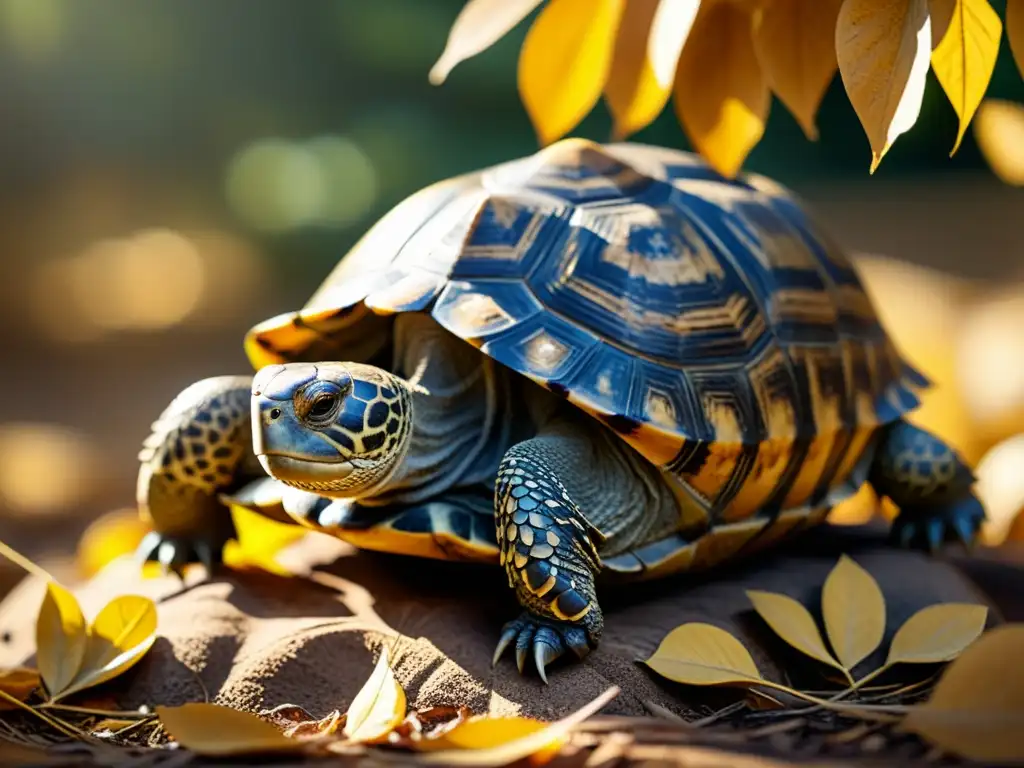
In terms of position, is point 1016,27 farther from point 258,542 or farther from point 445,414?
point 258,542

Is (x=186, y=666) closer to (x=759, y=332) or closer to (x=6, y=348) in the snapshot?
(x=759, y=332)

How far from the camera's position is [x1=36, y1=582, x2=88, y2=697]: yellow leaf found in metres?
1.96

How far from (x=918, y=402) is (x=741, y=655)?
1.34 metres

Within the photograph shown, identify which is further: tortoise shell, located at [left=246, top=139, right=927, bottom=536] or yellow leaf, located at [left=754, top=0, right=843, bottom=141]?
tortoise shell, located at [left=246, top=139, right=927, bottom=536]

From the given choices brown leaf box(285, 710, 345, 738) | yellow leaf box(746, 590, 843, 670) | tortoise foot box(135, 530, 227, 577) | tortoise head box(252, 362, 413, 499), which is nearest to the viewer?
brown leaf box(285, 710, 345, 738)

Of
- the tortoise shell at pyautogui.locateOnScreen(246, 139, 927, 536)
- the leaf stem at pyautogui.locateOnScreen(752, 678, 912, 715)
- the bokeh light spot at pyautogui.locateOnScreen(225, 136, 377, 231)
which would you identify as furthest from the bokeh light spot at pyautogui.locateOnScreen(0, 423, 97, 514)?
the leaf stem at pyautogui.locateOnScreen(752, 678, 912, 715)

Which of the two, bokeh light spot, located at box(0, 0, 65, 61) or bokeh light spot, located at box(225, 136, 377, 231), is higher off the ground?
bokeh light spot, located at box(0, 0, 65, 61)

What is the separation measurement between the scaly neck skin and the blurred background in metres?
→ 4.53

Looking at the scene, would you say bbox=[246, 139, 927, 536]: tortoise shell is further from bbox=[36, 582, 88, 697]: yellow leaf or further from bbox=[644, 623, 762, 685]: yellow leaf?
bbox=[36, 582, 88, 697]: yellow leaf

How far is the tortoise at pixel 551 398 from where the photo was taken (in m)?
1.92

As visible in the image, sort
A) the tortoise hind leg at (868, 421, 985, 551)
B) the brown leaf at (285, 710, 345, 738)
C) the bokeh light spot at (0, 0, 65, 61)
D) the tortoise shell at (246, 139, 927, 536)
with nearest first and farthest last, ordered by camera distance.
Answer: the brown leaf at (285, 710, 345, 738)
the tortoise shell at (246, 139, 927, 536)
the tortoise hind leg at (868, 421, 985, 551)
the bokeh light spot at (0, 0, 65, 61)

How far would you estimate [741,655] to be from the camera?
1.83m

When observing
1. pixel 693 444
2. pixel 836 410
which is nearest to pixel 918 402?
pixel 836 410

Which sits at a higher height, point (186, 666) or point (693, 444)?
point (693, 444)
